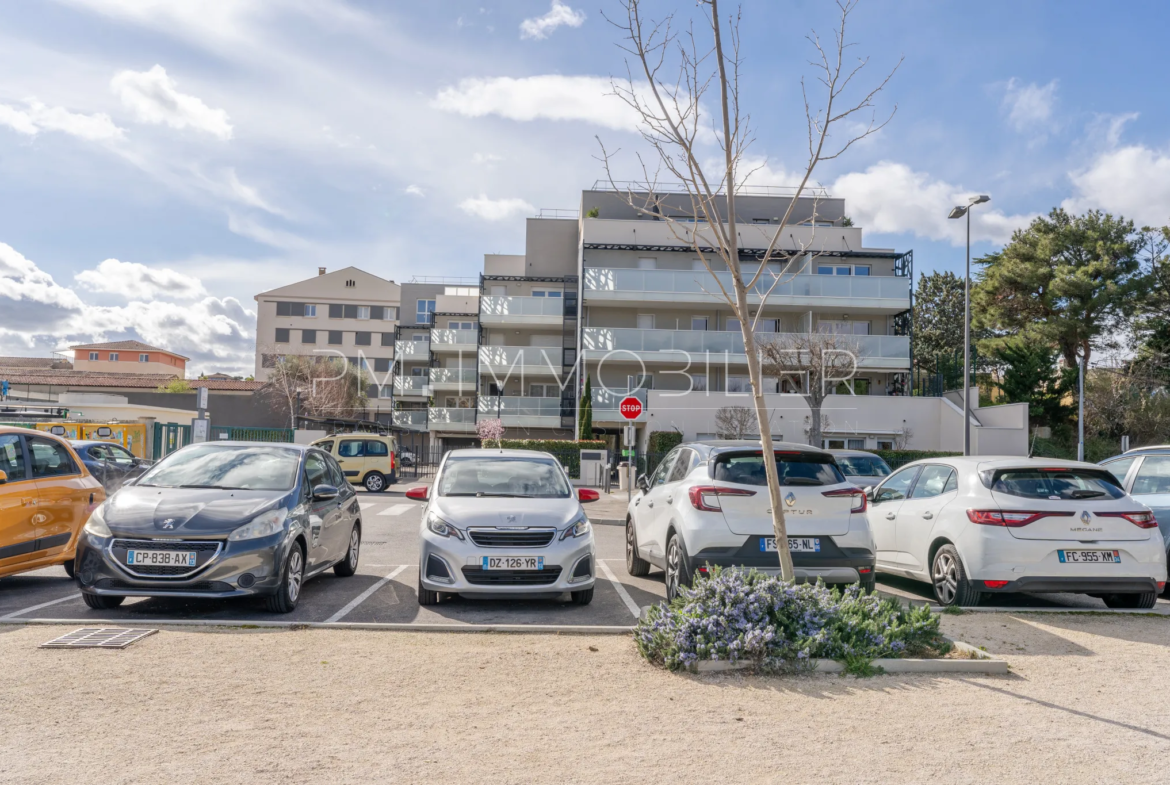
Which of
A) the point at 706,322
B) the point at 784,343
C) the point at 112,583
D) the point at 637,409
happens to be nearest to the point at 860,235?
the point at 706,322

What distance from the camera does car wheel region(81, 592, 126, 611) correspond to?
7664mm

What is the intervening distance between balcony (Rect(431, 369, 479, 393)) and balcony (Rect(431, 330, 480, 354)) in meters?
2.23

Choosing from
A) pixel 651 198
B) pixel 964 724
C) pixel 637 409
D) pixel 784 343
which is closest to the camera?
pixel 964 724

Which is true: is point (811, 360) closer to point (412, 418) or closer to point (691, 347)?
point (691, 347)

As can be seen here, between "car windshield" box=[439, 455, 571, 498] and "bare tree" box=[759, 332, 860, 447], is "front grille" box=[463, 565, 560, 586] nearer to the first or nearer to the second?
"car windshield" box=[439, 455, 571, 498]

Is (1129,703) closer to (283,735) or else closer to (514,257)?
(283,735)

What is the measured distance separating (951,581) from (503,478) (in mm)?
4541

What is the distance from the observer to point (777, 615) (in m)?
6.21

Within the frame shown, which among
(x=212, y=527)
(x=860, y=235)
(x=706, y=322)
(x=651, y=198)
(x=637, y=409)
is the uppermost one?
(x=860, y=235)

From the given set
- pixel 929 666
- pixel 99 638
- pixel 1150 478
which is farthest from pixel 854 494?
pixel 99 638

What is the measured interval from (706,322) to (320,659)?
36.5 metres

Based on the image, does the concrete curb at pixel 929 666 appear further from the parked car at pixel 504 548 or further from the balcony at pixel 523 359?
the balcony at pixel 523 359

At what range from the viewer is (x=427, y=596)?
8555 millimetres

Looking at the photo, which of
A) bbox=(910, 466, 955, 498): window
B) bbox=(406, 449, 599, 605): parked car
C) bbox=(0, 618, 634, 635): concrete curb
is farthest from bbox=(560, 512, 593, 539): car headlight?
bbox=(910, 466, 955, 498): window
